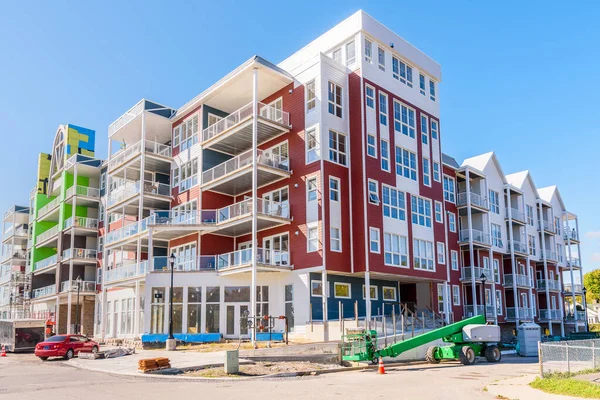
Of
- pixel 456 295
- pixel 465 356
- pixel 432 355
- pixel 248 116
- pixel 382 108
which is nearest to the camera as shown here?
pixel 465 356

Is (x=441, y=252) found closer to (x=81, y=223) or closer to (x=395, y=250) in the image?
(x=395, y=250)

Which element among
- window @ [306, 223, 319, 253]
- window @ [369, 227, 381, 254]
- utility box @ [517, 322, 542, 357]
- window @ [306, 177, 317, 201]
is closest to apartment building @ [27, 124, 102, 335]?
window @ [306, 223, 319, 253]

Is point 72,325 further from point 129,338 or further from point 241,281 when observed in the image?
point 241,281

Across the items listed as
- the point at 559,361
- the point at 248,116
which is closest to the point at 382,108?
the point at 248,116

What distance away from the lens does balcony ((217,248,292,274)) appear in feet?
114

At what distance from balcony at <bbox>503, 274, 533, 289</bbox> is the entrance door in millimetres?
25641

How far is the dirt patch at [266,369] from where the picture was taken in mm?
21031

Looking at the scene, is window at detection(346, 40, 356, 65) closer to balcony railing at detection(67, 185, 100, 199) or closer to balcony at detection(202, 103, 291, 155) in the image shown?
balcony at detection(202, 103, 291, 155)

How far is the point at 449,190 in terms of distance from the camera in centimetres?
4772

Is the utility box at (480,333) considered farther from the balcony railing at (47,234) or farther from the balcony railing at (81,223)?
the balcony railing at (47,234)

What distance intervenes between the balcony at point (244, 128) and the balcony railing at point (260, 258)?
789cm

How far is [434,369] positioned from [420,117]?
23.3 meters

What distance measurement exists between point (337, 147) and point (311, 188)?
10.6 feet

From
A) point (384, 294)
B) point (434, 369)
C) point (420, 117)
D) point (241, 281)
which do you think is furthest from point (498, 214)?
point (434, 369)
